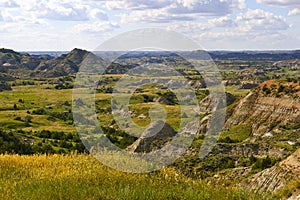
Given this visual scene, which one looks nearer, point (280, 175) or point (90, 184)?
point (90, 184)

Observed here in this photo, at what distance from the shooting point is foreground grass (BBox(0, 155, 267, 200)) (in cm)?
972

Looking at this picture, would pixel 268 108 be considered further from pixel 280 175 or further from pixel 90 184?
pixel 90 184

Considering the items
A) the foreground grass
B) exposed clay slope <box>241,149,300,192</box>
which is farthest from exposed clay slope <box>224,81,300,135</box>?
the foreground grass

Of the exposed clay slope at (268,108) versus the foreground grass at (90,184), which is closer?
the foreground grass at (90,184)

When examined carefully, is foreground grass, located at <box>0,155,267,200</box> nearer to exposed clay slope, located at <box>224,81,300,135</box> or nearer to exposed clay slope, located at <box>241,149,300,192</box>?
exposed clay slope, located at <box>241,149,300,192</box>

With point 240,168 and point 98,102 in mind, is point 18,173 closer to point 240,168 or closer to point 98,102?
point 240,168

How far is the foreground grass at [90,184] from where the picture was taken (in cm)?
972

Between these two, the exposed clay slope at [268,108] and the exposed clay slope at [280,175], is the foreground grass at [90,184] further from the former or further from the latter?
the exposed clay slope at [268,108]

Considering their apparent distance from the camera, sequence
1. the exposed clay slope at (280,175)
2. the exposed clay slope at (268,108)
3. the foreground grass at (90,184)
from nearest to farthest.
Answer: the foreground grass at (90,184), the exposed clay slope at (280,175), the exposed clay slope at (268,108)

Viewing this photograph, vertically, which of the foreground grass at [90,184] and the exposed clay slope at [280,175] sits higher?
the foreground grass at [90,184]

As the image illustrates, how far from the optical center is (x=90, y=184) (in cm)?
1062

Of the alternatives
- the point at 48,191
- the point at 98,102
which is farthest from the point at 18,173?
the point at 98,102

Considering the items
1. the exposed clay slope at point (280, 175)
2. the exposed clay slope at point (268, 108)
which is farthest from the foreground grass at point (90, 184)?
the exposed clay slope at point (268, 108)

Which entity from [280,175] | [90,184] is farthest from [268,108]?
[90,184]
